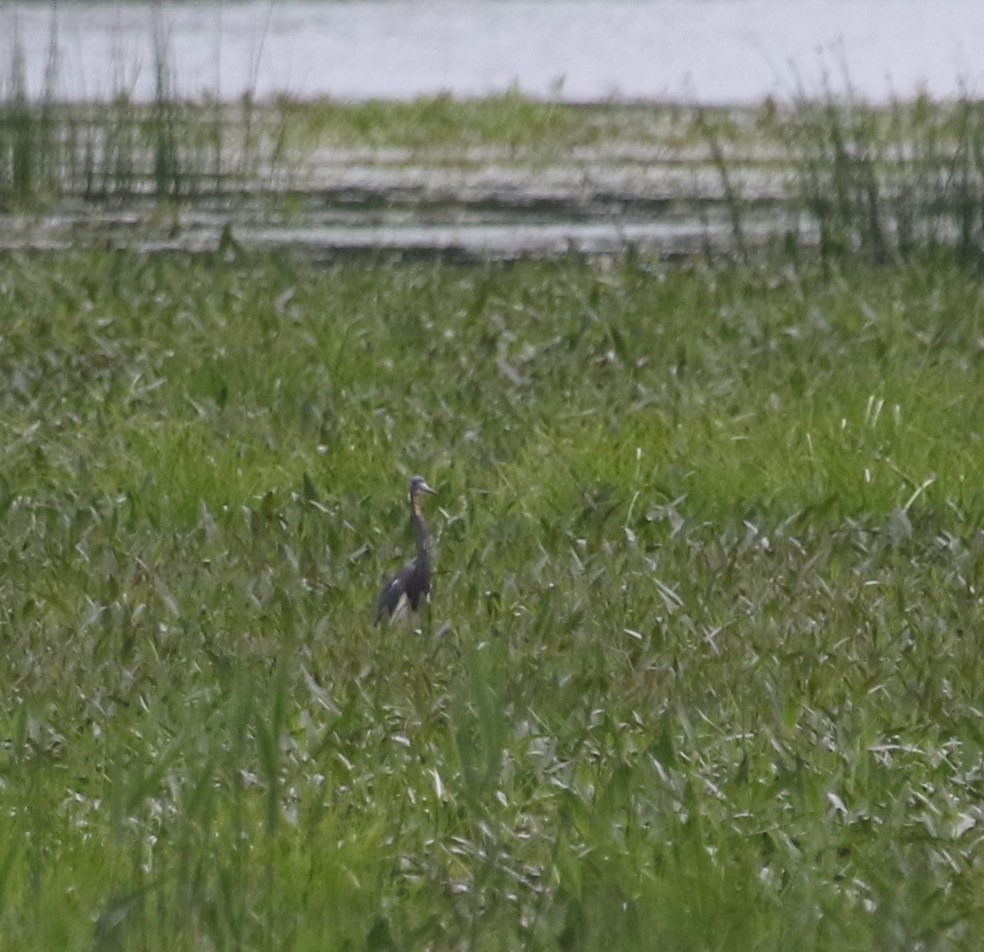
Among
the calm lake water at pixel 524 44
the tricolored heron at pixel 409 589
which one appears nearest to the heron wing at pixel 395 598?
the tricolored heron at pixel 409 589

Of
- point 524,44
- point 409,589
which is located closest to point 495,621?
point 409,589

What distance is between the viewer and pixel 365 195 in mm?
12656

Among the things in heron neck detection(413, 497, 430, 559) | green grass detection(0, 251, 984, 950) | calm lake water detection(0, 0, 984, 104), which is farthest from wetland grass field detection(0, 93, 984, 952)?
calm lake water detection(0, 0, 984, 104)

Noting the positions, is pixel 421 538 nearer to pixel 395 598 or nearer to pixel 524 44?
pixel 395 598

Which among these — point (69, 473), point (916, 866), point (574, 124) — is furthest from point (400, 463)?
point (574, 124)

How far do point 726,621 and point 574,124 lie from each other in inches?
448

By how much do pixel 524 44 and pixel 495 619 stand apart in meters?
19.1

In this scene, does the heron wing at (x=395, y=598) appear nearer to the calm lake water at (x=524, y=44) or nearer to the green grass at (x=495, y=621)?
the green grass at (x=495, y=621)

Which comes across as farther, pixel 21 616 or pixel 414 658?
pixel 21 616

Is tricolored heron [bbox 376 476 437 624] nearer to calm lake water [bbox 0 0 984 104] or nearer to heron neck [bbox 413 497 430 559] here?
heron neck [bbox 413 497 430 559]

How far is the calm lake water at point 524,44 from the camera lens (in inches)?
728

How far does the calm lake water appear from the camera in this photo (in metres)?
18.5

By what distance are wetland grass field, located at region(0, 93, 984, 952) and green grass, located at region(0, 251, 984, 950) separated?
1 cm

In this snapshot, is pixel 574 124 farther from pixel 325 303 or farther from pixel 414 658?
pixel 414 658
